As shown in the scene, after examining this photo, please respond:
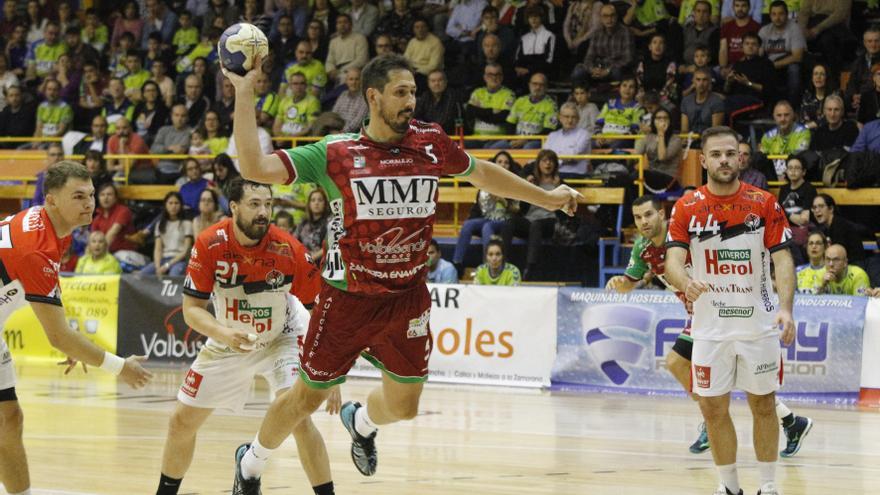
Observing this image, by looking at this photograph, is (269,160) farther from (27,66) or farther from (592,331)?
(27,66)

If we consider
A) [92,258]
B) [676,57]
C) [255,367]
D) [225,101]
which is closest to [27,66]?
[225,101]

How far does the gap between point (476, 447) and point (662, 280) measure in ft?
6.91

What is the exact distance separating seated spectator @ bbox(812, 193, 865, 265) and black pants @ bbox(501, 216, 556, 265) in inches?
139

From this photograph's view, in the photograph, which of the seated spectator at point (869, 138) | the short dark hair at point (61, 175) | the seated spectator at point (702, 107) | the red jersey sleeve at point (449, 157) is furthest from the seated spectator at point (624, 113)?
the short dark hair at point (61, 175)

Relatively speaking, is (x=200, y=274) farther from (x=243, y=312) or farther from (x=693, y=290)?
(x=693, y=290)

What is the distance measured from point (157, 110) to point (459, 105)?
19.0ft

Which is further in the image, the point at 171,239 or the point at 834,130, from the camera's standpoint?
the point at 171,239

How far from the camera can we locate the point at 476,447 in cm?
1058

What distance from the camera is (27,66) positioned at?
24031mm

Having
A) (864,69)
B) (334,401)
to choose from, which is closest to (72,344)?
(334,401)

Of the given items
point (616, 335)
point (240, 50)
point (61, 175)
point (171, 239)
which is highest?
point (240, 50)

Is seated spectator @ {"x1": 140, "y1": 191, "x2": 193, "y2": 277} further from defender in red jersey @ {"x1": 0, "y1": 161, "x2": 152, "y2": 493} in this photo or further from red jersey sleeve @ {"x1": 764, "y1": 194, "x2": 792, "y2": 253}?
red jersey sleeve @ {"x1": 764, "y1": 194, "x2": 792, "y2": 253}

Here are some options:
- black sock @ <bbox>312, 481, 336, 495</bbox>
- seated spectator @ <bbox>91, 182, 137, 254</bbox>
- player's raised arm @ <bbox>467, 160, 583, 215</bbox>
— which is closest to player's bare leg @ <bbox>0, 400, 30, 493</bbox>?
black sock @ <bbox>312, 481, 336, 495</bbox>

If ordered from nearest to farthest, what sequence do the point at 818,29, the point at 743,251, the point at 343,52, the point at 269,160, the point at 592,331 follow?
the point at 269,160 < the point at 743,251 < the point at 592,331 < the point at 818,29 < the point at 343,52
